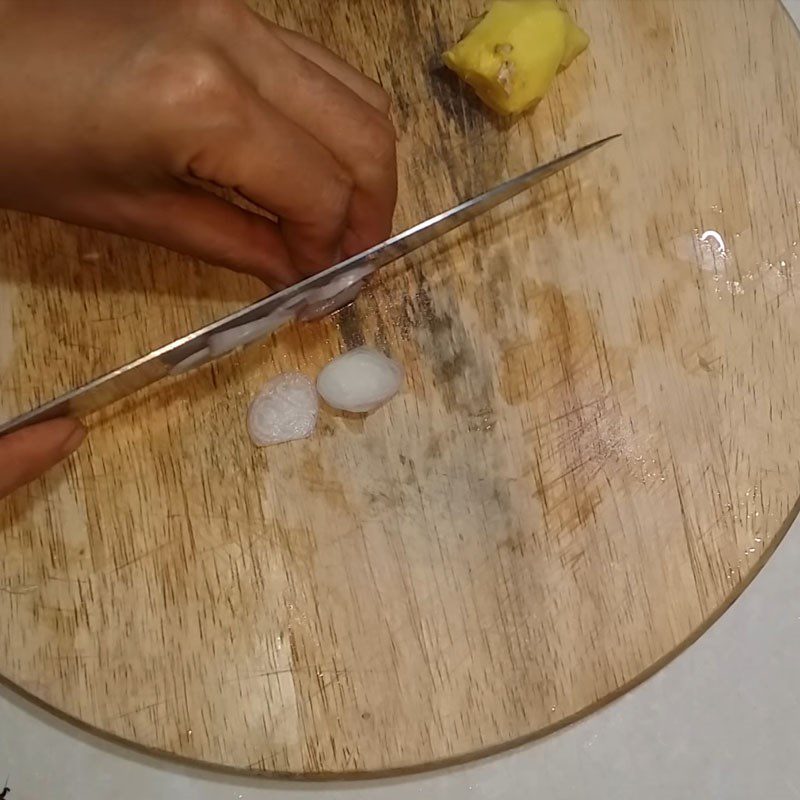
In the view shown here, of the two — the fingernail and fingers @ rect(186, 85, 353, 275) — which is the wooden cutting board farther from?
fingers @ rect(186, 85, 353, 275)

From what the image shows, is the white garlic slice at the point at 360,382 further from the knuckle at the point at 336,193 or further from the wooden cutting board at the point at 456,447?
the knuckle at the point at 336,193

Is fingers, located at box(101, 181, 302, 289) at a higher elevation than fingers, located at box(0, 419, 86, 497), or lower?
higher

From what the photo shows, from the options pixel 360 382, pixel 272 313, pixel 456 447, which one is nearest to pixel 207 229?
pixel 272 313

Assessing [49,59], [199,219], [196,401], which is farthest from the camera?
[196,401]

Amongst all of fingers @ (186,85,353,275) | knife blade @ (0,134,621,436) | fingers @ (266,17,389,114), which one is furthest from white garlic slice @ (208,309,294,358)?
fingers @ (266,17,389,114)

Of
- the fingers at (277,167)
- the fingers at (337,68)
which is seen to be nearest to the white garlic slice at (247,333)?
the fingers at (277,167)

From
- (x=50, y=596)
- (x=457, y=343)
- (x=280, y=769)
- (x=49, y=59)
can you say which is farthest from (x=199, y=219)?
(x=280, y=769)

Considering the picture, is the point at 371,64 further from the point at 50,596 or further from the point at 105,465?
the point at 50,596
